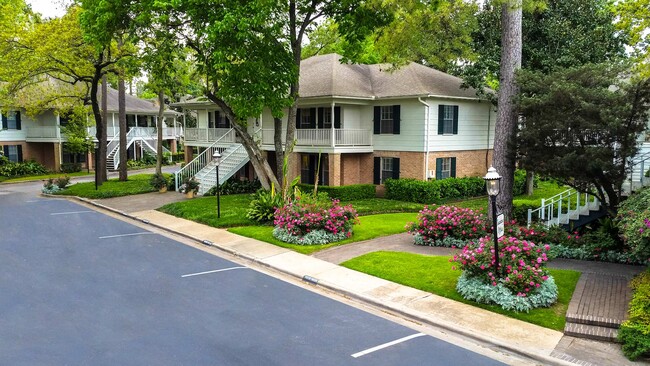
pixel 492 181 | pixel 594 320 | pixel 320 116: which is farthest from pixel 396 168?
pixel 594 320

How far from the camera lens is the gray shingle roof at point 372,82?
25.7 metres

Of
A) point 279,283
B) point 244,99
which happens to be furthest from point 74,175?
point 279,283

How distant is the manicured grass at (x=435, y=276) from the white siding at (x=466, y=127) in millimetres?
12590

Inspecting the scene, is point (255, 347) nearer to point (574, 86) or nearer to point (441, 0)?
point (574, 86)

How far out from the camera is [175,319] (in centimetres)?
974

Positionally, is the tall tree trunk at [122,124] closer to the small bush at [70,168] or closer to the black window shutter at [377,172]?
the small bush at [70,168]

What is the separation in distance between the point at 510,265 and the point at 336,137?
16136 millimetres

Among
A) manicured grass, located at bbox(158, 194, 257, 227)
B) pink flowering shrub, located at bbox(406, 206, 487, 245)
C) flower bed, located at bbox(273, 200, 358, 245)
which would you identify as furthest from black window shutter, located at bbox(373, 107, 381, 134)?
pink flowering shrub, located at bbox(406, 206, 487, 245)

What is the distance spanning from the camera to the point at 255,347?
8.47 meters

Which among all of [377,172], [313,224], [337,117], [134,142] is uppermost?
[337,117]

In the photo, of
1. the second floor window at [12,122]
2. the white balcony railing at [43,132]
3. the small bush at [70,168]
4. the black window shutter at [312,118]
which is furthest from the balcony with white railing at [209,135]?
the second floor window at [12,122]

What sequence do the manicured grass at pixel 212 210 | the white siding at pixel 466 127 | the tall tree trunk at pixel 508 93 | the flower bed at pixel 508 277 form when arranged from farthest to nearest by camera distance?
the white siding at pixel 466 127 → the manicured grass at pixel 212 210 → the tall tree trunk at pixel 508 93 → the flower bed at pixel 508 277

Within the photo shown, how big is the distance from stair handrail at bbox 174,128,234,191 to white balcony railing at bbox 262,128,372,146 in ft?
21.0

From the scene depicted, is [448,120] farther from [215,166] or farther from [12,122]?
[12,122]
